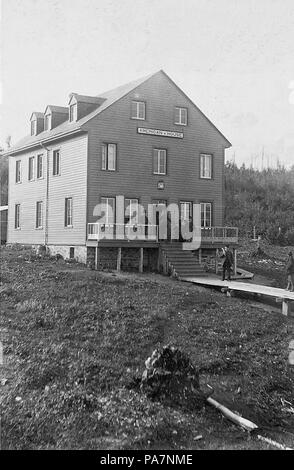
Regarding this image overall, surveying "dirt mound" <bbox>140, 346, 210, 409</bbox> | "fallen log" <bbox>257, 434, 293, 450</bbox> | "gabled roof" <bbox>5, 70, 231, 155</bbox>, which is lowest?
"fallen log" <bbox>257, 434, 293, 450</bbox>

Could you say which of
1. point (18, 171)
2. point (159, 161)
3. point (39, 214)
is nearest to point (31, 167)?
point (18, 171)

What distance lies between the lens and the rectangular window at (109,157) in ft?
77.9

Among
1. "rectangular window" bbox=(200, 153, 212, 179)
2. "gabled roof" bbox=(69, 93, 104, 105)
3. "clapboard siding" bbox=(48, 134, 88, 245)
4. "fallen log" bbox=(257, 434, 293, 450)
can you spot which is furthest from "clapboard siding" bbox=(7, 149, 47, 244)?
"fallen log" bbox=(257, 434, 293, 450)

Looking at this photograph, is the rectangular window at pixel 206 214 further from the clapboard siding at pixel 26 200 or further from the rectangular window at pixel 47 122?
the rectangular window at pixel 47 122

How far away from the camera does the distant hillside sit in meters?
30.3

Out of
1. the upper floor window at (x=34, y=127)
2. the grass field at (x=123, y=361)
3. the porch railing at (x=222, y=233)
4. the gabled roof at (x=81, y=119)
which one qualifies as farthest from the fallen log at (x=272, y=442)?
the upper floor window at (x=34, y=127)

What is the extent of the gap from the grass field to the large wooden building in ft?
14.0

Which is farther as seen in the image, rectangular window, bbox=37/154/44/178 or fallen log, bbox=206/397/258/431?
rectangular window, bbox=37/154/44/178

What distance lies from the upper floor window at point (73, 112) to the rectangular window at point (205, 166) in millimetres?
6002

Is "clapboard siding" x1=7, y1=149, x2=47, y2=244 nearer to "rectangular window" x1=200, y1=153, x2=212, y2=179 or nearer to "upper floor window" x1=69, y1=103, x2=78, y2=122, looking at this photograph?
"upper floor window" x1=69, y1=103, x2=78, y2=122

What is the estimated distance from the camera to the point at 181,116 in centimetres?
2484

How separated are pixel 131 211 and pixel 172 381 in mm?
15196
